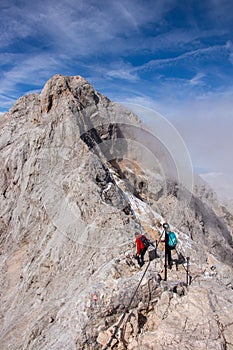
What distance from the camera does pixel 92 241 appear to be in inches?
604

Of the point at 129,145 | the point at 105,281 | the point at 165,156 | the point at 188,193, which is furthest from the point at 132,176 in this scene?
the point at 105,281

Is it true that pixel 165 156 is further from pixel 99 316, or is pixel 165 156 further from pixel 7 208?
pixel 99 316

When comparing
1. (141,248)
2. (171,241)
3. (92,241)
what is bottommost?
(92,241)

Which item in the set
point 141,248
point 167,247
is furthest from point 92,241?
point 167,247

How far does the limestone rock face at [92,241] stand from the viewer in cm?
802

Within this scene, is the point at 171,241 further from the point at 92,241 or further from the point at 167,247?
the point at 92,241

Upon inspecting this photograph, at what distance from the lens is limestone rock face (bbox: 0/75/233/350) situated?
8.02 m

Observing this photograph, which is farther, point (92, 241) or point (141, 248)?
point (92, 241)

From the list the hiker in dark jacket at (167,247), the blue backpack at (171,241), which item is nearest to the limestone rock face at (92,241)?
the hiker in dark jacket at (167,247)

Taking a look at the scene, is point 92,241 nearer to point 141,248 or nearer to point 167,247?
point 141,248

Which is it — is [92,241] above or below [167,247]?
below

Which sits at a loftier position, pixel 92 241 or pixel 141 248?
pixel 141 248

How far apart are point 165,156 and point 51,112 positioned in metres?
17.0

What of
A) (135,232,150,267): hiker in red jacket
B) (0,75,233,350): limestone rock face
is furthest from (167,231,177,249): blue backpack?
(0,75,233,350): limestone rock face
